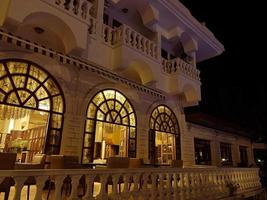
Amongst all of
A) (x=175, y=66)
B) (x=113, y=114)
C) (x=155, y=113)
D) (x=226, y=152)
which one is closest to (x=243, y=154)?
(x=226, y=152)

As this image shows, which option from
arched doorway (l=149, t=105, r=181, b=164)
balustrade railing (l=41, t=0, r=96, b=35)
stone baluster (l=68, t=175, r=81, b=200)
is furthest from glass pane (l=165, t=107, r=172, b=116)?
stone baluster (l=68, t=175, r=81, b=200)

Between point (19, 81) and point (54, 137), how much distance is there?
1.90 metres

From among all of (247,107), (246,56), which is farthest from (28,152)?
(247,107)

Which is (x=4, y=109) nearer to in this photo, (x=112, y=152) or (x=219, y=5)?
(x=112, y=152)

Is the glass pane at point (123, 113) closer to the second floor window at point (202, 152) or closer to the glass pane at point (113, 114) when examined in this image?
the glass pane at point (113, 114)

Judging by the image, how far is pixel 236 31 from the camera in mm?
12109

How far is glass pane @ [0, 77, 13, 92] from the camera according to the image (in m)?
5.53

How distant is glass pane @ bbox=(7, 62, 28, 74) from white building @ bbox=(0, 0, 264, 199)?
26 millimetres

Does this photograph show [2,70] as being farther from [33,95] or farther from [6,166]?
[6,166]

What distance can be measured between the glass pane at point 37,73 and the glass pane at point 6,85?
67 centimetres

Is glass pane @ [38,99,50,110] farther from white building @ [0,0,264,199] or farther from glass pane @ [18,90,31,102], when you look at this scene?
glass pane @ [18,90,31,102]

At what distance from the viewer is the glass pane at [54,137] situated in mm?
6223

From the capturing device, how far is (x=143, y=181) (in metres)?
4.12

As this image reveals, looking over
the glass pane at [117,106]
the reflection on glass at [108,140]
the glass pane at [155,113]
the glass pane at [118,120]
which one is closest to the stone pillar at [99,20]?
the glass pane at [117,106]
